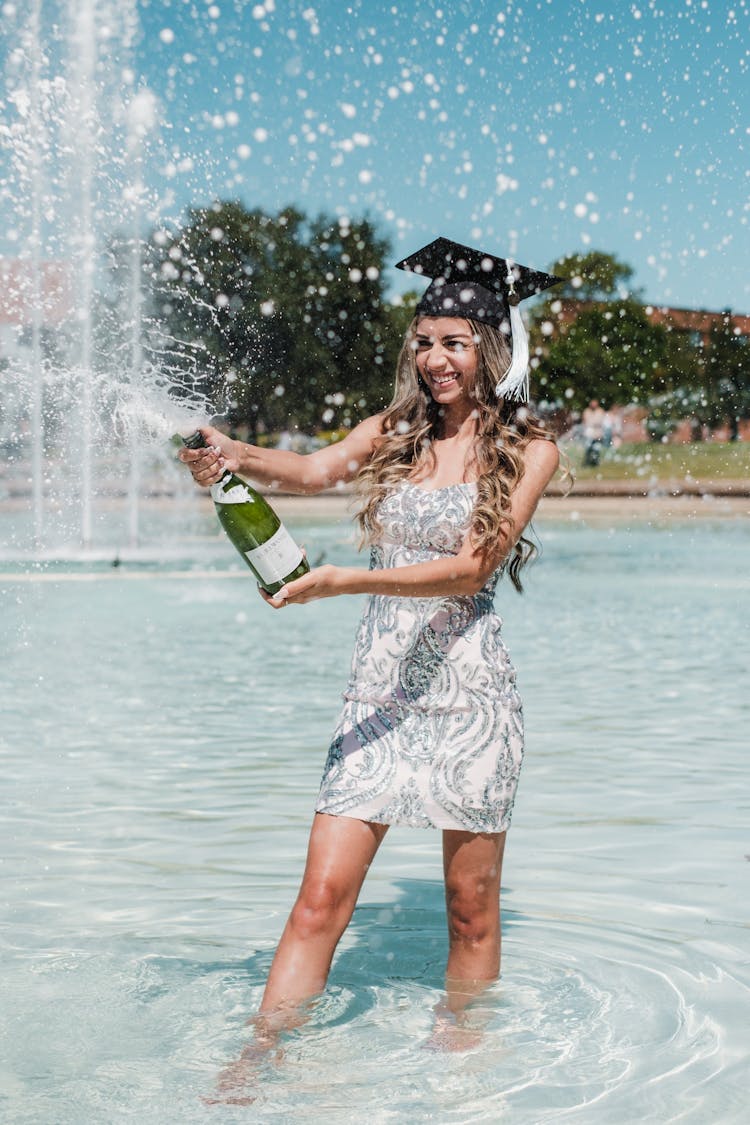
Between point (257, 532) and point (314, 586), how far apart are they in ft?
1.74

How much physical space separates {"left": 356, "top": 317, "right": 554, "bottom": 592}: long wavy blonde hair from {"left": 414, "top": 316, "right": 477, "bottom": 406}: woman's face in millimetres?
22

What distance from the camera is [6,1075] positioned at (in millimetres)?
4020

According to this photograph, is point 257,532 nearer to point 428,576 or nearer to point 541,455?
point 428,576

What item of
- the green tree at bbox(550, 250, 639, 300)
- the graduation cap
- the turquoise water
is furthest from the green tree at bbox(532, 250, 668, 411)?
the graduation cap

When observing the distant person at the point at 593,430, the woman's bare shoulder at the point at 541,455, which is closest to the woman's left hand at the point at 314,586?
the woman's bare shoulder at the point at 541,455

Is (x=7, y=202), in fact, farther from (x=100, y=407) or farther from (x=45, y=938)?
(x=45, y=938)

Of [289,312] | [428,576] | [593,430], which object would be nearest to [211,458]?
[428,576]

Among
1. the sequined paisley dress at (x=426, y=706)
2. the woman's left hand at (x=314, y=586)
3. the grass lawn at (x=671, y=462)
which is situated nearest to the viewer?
the woman's left hand at (x=314, y=586)

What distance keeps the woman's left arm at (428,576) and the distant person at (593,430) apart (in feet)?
177

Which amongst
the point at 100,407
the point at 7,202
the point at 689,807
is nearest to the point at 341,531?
the point at 100,407

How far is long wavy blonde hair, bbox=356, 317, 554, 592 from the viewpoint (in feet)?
13.3

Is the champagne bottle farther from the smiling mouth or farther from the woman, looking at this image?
the smiling mouth

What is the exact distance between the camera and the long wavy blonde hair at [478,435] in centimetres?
405

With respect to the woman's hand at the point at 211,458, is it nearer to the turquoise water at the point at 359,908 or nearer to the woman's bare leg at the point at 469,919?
the woman's bare leg at the point at 469,919
